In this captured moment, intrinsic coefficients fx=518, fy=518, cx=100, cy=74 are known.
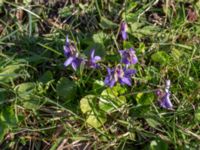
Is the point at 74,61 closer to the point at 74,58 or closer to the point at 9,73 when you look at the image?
the point at 74,58

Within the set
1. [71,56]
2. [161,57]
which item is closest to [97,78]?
[71,56]

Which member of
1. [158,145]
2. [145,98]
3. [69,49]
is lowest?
[158,145]

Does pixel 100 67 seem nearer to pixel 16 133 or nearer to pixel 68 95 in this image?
pixel 68 95

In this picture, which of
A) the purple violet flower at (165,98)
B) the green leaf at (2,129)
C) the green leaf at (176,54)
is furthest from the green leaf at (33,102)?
the green leaf at (176,54)

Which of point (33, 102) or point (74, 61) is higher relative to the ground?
point (74, 61)

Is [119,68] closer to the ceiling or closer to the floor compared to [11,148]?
closer to the ceiling

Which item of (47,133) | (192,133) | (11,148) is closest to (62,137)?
(47,133)

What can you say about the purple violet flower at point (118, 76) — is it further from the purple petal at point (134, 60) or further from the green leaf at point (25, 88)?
the green leaf at point (25, 88)
